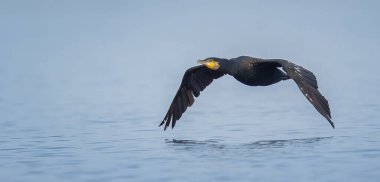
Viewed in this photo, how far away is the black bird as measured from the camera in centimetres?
1106

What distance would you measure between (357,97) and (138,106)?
3927mm

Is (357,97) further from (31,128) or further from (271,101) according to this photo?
(31,128)

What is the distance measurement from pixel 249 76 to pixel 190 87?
167 cm

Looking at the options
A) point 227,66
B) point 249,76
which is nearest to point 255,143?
point 249,76

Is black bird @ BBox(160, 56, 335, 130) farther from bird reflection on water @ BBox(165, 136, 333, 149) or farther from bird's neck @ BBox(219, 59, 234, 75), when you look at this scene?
bird reflection on water @ BBox(165, 136, 333, 149)

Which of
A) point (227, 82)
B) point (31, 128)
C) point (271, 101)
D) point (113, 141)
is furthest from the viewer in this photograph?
point (227, 82)

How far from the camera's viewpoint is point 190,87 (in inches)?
551

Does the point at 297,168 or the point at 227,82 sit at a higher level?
the point at 227,82

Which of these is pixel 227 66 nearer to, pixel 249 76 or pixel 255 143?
pixel 249 76

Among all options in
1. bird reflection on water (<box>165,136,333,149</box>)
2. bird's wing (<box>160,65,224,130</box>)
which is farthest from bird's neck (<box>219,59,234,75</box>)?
bird's wing (<box>160,65,224,130</box>)

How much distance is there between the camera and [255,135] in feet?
43.4

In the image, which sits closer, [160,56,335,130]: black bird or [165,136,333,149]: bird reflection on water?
[160,56,335,130]: black bird

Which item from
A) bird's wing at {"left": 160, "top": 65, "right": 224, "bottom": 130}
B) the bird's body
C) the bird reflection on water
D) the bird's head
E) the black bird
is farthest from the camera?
bird's wing at {"left": 160, "top": 65, "right": 224, "bottom": 130}

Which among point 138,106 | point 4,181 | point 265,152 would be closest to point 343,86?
point 138,106
